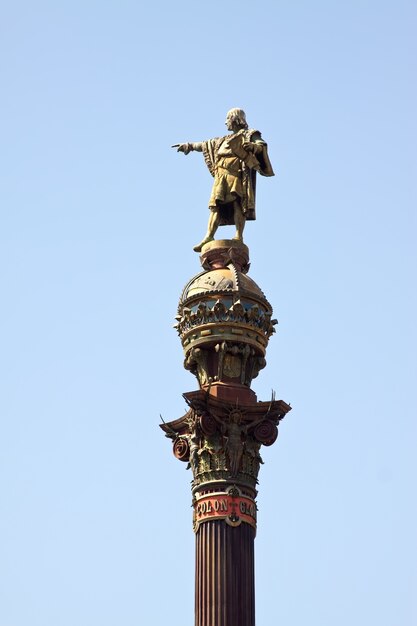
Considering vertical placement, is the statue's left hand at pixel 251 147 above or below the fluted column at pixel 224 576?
above

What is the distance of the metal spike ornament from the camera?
4200cm

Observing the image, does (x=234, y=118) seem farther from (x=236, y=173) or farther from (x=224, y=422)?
(x=224, y=422)

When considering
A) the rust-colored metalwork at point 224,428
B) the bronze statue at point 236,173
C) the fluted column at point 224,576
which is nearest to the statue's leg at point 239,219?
the bronze statue at point 236,173

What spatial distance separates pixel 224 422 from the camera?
4384cm

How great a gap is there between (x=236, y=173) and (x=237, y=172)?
57 millimetres

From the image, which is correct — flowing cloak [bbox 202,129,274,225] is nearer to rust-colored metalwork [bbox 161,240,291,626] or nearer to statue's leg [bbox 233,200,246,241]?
statue's leg [bbox 233,200,246,241]

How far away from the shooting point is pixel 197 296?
45594 millimetres

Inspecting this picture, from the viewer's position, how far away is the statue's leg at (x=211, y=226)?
48250mm

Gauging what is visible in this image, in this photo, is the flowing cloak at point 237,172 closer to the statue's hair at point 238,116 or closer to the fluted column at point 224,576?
the statue's hair at point 238,116

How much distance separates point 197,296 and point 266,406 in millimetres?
4052

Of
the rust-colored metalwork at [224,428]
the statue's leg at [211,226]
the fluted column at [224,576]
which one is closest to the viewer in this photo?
the fluted column at [224,576]

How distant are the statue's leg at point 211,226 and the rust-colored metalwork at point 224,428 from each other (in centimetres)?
139

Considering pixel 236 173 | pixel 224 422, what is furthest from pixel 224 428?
pixel 236 173

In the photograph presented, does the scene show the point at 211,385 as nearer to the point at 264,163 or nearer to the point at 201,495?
the point at 201,495
